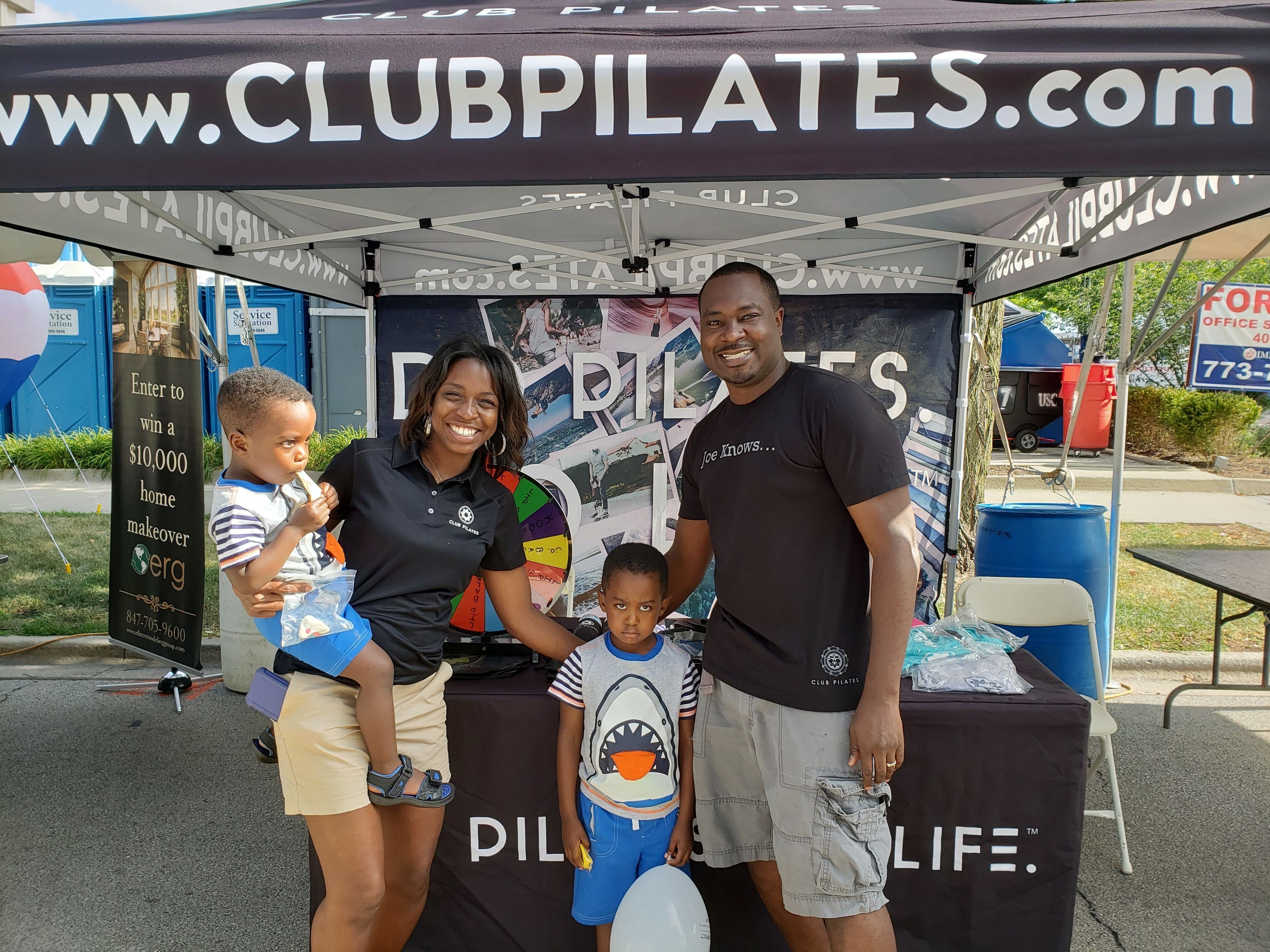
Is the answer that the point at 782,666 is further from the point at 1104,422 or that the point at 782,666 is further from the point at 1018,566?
the point at 1104,422

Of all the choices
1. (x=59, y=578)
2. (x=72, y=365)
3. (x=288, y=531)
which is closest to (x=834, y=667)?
(x=288, y=531)

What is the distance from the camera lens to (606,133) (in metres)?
1.58

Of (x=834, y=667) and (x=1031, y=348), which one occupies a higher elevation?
(x=1031, y=348)

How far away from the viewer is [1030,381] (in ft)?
47.1

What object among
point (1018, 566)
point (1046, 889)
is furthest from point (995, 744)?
point (1018, 566)

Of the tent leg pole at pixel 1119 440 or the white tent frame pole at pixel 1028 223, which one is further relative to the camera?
the tent leg pole at pixel 1119 440

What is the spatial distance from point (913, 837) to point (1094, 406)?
13.1 m

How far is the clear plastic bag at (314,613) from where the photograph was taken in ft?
5.44

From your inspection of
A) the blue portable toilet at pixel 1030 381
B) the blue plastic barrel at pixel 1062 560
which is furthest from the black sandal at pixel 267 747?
the blue portable toilet at pixel 1030 381

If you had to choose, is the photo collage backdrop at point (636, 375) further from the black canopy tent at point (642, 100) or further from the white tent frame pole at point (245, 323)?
the black canopy tent at point (642, 100)

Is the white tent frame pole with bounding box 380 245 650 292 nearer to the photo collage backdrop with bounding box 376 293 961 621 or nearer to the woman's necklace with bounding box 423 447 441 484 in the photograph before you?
the photo collage backdrop with bounding box 376 293 961 621

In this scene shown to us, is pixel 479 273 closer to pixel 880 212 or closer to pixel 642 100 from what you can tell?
pixel 880 212

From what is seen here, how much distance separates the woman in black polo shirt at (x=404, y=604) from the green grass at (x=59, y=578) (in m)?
2.58

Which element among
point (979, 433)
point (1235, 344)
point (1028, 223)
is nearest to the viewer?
point (1028, 223)
